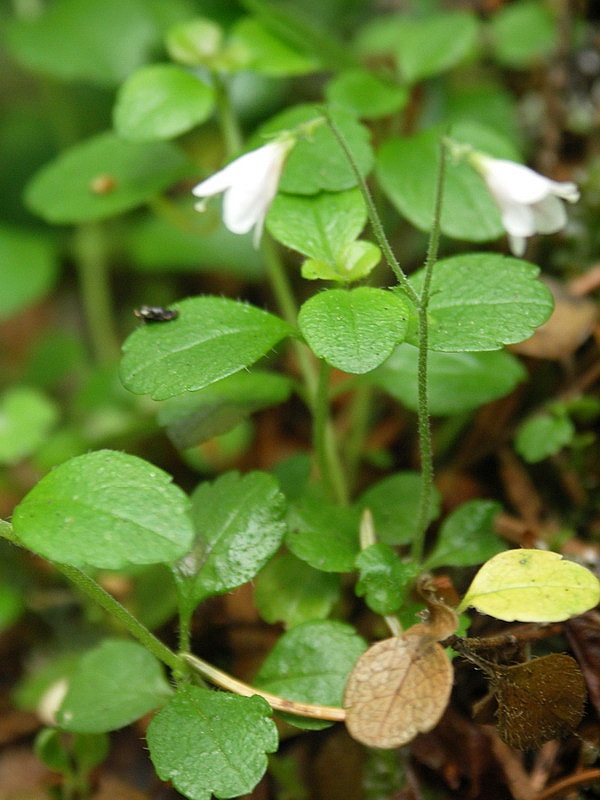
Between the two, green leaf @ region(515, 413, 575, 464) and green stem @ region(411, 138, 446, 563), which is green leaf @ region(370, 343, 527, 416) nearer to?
green leaf @ region(515, 413, 575, 464)

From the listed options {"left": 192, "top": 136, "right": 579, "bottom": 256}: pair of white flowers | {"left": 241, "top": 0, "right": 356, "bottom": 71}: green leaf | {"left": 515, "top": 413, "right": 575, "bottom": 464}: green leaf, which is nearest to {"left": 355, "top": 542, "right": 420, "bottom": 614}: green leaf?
{"left": 515, "top": 413, "right": 575, "bottom": 464}: green leaf

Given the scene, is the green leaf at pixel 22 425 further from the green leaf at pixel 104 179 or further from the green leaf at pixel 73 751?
the green leaf at pixel 73 751

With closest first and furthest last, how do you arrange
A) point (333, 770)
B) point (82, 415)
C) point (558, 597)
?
point (558, 597) < point (333, 770) < point (82, 415)

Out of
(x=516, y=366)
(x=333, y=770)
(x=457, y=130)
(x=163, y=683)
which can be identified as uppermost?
(x=457, y=130)

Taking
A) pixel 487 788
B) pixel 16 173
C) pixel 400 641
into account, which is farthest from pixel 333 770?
pixel 16 173

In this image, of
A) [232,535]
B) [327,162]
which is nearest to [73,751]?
[232,535]

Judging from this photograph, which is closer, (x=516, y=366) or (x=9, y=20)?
(x=516, y=366)

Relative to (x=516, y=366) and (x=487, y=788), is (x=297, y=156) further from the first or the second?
(x=487, y=788)

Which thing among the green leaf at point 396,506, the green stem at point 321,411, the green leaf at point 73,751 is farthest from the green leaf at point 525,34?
the green leaf at point 73,751
